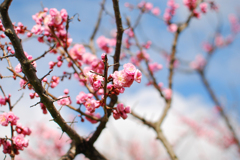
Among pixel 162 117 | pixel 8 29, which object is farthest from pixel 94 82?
pixel 162 117

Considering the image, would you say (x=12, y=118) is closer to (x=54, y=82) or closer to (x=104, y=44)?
(x=54, y=82)

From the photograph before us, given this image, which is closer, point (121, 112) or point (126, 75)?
point (126, 75)

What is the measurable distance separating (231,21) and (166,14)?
32.5 feet

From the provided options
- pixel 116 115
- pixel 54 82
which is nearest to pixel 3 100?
pixel 54 82

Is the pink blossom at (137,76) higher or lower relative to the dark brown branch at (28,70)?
lower

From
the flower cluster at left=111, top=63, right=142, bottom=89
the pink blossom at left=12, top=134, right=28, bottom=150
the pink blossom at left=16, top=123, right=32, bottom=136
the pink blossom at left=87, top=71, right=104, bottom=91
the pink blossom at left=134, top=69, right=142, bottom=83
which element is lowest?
the pink blossom at left=134, top=69, right=142, bottom=83

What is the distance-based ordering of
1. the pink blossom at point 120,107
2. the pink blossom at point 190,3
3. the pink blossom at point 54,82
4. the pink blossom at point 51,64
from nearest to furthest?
the pink blossom at point 120,107
the pink blossom at point 54,82
the pink blossom at point 51,64
the pink blossom at point 190,3

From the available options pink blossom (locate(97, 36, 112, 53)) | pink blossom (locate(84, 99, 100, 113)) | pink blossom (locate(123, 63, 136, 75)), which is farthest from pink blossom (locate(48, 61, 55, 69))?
pink blossom (locate(97, 36, 112, 53))

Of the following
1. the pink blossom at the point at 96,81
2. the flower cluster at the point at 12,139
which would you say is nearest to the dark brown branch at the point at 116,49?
the pink blossom at the point at 96,81

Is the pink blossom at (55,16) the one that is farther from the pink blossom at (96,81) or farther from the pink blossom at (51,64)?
the pink blossom at (96,81)

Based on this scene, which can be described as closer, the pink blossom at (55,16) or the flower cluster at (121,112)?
the flower cluster at (121,112)

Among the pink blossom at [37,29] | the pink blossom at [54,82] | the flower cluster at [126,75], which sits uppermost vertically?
the pink blossom at [37,29]

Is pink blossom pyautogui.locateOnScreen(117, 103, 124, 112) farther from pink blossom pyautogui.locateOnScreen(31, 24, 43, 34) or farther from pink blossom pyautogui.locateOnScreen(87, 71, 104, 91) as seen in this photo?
pink blossom pyautogui.locateOnScreen(31, 24, 43, 34)

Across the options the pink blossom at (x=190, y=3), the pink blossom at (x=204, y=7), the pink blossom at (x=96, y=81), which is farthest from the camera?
the pink blossom at (x=190, y=3)
